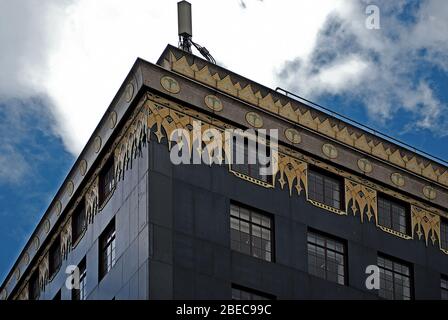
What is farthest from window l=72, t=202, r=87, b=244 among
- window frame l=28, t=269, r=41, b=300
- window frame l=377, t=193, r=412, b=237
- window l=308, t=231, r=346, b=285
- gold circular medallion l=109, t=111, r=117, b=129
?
window frame l=377, t=193, r=412, b=237

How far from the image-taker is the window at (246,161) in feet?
253

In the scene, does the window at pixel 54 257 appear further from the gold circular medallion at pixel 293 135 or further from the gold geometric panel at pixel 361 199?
the gold geometric panel at pixel 361 199

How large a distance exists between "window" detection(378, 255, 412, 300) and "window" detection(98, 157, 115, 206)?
12.7m

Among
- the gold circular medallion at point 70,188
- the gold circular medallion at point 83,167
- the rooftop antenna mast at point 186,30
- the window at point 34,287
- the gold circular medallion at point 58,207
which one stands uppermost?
the rooftop antenna mast at point 186,30

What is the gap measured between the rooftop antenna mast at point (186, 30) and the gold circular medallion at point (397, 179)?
10.2 meters

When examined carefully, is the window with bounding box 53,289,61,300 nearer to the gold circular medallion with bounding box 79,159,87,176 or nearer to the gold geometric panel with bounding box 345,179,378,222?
the gold circular medallion with bounding box 79,159,87,176

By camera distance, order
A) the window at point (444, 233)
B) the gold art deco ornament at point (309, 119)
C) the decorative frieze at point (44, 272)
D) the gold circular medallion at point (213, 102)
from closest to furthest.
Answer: the gold circular medallion at point (213, 102), the gold art deco ornament at point (309, 119), the window at point (444, 233), the decorative frieze at point (44, 272)

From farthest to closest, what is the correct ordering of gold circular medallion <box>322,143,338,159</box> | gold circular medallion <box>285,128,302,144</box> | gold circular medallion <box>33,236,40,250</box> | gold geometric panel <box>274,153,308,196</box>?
1. gold circular medallion <box>33,236,40,250</box>
2. gold circular medallion <box>322,143,338,159</box>
3. gold circular medallion <box>285,128,302,144</box>
4. gold geometric panel <box>274,153,308,196</box>

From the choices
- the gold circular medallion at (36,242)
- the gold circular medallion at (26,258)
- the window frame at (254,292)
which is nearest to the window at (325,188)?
the window frame at (254,292)

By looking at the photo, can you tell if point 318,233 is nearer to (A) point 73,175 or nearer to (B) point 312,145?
(B) point 312,145

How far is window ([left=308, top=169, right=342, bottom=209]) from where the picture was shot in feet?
261

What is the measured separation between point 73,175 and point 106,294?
28.4ft

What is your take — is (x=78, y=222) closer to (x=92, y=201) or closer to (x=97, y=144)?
(x=92, y=201)
